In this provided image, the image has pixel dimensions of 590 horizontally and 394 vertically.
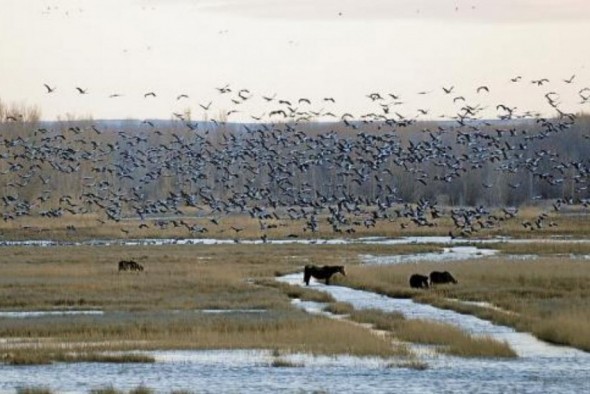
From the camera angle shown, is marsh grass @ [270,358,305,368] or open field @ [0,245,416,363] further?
open field @ [0,245,416,363]

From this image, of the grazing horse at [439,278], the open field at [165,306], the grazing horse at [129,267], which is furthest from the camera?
the grazing horse at [129,267]

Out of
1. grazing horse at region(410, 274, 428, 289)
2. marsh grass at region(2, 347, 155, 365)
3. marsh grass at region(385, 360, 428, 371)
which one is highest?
grazing horse at region(410, 274, 428, 289)

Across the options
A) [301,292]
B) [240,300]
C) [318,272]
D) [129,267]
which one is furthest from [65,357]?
[129,267]

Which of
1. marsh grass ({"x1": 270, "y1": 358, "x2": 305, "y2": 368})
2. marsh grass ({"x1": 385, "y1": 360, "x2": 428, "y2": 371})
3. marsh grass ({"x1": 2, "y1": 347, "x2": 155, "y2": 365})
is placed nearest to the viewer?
marsh grass ({"x1": 385, "y1": 360, "x2": 428, "y2": 371})

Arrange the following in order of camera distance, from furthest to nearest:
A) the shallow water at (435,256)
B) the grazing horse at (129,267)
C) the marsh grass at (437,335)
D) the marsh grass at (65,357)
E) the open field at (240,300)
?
the shallow water at (435,256) → the grazing horse at (129,267) → the open field at (240,300) → the marsh grass at (437,335) → the marsh grass at (65,357)

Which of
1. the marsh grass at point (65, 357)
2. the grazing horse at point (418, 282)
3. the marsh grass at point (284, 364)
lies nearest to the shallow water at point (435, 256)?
the grazing horse at point (418, 282)

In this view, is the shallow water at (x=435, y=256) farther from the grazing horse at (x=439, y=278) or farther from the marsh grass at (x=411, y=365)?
the marsh grass at (x=411, y=365)

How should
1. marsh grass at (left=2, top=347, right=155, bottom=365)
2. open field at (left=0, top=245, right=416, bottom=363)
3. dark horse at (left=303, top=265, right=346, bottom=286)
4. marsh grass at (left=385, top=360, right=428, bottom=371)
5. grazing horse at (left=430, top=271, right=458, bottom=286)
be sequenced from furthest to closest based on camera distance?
dark horse at (left=303, top=265, right=346, bottom=286) < grazing horse at (left=430, top=271, right=458, bottom=286) < open field at (left=0, top=245, right=416, bottom=363) < marsh grass at (left=2, top=347, right=155, bottom=365) < marsh grass at (left=385, top=360, right=428, bottom=371)

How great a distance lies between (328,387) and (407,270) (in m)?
24.7

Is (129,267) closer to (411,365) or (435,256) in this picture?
Result: (435,256)

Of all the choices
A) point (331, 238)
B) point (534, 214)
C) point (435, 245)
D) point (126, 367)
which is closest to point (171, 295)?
point (126, 367)

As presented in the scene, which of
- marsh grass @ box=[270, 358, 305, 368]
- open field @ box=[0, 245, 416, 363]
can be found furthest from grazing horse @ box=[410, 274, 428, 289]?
marsh grass @ box=[270, 358, 305, 368]

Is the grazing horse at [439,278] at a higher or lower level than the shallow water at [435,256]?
lower

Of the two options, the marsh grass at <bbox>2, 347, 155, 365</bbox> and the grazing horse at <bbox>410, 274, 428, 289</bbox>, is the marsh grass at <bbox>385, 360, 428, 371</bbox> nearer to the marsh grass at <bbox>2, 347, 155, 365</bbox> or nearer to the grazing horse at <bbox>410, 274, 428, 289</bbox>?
the marsh grass at <bbox>2, 347, 155, 365</bbox>
